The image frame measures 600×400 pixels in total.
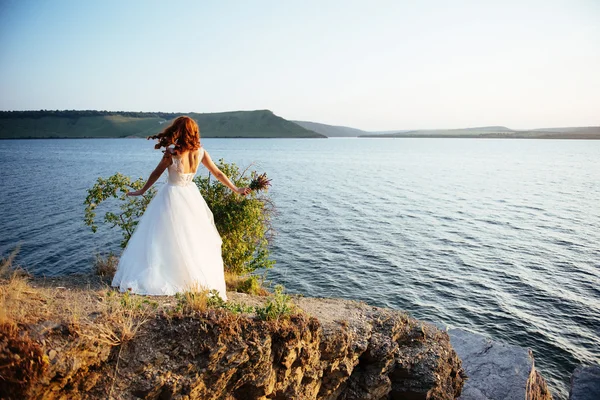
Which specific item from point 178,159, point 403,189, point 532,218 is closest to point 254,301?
point 178,159

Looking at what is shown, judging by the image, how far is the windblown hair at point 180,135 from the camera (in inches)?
281

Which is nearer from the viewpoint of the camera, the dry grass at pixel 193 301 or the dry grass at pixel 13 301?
the dry grass at pixel 13 301

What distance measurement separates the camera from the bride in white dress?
7.27m

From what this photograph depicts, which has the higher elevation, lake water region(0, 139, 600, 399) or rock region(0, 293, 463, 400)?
rock region(0, 293, 463, 400)

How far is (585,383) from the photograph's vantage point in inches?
460

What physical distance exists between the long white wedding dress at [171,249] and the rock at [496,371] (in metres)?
7.75

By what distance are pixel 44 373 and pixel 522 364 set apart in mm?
11988

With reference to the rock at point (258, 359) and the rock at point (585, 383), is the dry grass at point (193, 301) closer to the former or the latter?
the rock at point (258, 359)

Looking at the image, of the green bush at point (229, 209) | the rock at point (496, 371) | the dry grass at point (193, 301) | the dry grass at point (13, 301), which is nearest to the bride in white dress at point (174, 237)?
the dry grass at point (193, 301)

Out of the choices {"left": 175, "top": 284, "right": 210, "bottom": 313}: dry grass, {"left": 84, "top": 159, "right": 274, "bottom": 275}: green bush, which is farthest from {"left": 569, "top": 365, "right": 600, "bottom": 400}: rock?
{"left": 175, "top": 284, "right": 210, "bottom": 313}: dry grass

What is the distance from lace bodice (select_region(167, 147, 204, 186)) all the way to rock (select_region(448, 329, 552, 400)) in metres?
8.99

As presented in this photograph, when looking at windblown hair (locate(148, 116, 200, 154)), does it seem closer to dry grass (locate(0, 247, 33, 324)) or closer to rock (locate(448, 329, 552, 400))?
dry grass (locate(0, 247, 33, 324))

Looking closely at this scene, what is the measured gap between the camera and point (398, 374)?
857 centimetres

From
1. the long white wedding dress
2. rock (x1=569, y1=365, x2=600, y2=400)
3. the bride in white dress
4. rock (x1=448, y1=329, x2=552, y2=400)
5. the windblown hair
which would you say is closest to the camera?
the windblown hair
